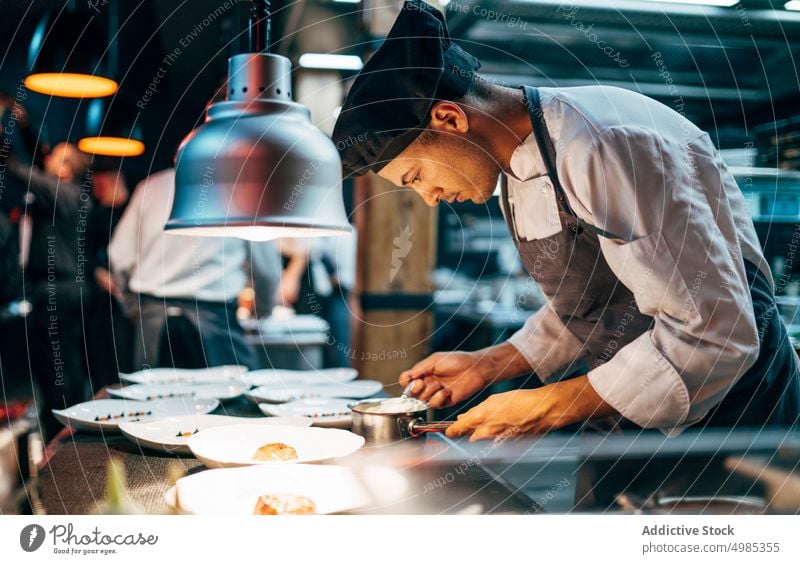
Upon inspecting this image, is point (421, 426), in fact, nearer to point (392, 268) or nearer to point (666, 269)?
point (666, 269)

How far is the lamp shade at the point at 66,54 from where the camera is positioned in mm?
1311

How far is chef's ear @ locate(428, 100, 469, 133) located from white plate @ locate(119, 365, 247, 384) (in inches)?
29.9

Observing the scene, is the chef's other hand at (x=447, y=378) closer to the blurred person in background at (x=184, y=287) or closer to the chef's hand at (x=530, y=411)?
the chef's hand at (x=530, y=411)

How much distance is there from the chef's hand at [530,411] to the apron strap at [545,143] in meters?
0.29

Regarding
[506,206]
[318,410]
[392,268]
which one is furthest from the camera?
[392,268]

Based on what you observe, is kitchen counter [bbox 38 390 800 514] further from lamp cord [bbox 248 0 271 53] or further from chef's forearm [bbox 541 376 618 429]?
lamp cord [bbox 248 0 271 53]

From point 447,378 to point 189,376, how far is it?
62 cm

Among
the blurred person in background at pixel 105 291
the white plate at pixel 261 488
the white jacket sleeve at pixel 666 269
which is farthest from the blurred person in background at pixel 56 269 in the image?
the white jacket sleeve at pixel 666 269

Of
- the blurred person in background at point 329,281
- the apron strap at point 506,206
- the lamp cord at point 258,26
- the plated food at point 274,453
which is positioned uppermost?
the lamp cord at point 258,26

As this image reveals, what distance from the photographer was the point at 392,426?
3.78 feet

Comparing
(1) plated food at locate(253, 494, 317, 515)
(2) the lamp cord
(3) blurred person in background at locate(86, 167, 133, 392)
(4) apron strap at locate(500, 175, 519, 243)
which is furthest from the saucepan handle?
(3) blurred person in background at locate(86, 167, 133, 392)

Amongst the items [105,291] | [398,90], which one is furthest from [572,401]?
[105,291]

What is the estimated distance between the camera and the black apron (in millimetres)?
1305

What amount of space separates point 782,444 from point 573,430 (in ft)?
1.38
